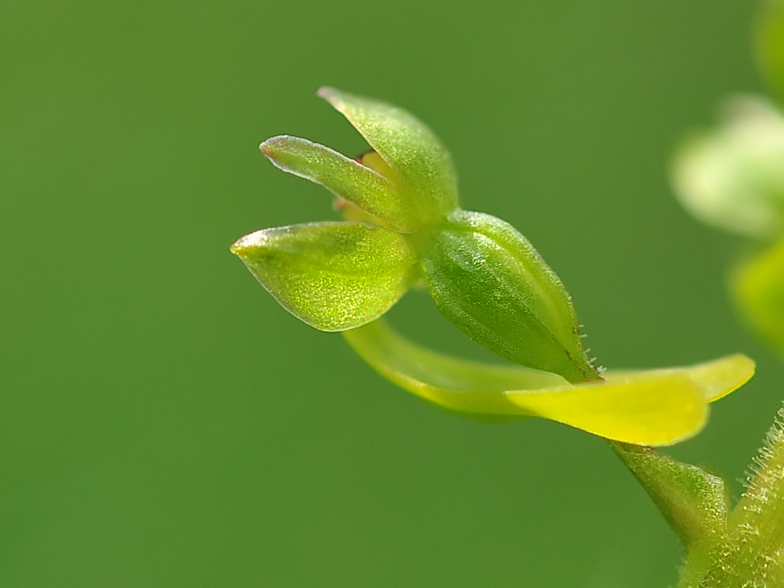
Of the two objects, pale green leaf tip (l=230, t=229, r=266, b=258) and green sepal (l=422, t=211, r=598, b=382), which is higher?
pale green leaf tip (l=230, t=229, r=266, b=258)

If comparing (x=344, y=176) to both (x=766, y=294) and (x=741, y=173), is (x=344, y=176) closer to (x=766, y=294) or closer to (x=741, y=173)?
(x=766, y=294)

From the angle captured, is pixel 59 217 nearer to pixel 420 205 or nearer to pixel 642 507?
pixel 642 507

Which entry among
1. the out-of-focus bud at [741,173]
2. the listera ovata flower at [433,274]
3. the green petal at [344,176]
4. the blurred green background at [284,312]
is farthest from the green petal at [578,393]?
→ the blurred green background at [284,312]

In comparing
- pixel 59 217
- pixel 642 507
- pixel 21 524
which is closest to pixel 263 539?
pixel 21 524

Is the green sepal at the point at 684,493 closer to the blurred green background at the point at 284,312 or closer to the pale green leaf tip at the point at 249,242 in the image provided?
the pale green leaf tip at the point at 249,242

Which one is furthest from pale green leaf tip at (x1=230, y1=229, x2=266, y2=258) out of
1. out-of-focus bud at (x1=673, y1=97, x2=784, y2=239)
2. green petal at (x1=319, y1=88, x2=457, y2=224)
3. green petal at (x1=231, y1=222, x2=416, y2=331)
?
out-of-focus bud at (x1=673, y1=97, x2=784, y2=239)

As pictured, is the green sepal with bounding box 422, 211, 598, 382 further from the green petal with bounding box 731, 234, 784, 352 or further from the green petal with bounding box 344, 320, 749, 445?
the green petal with bounding box 731, 234, 784, 352
